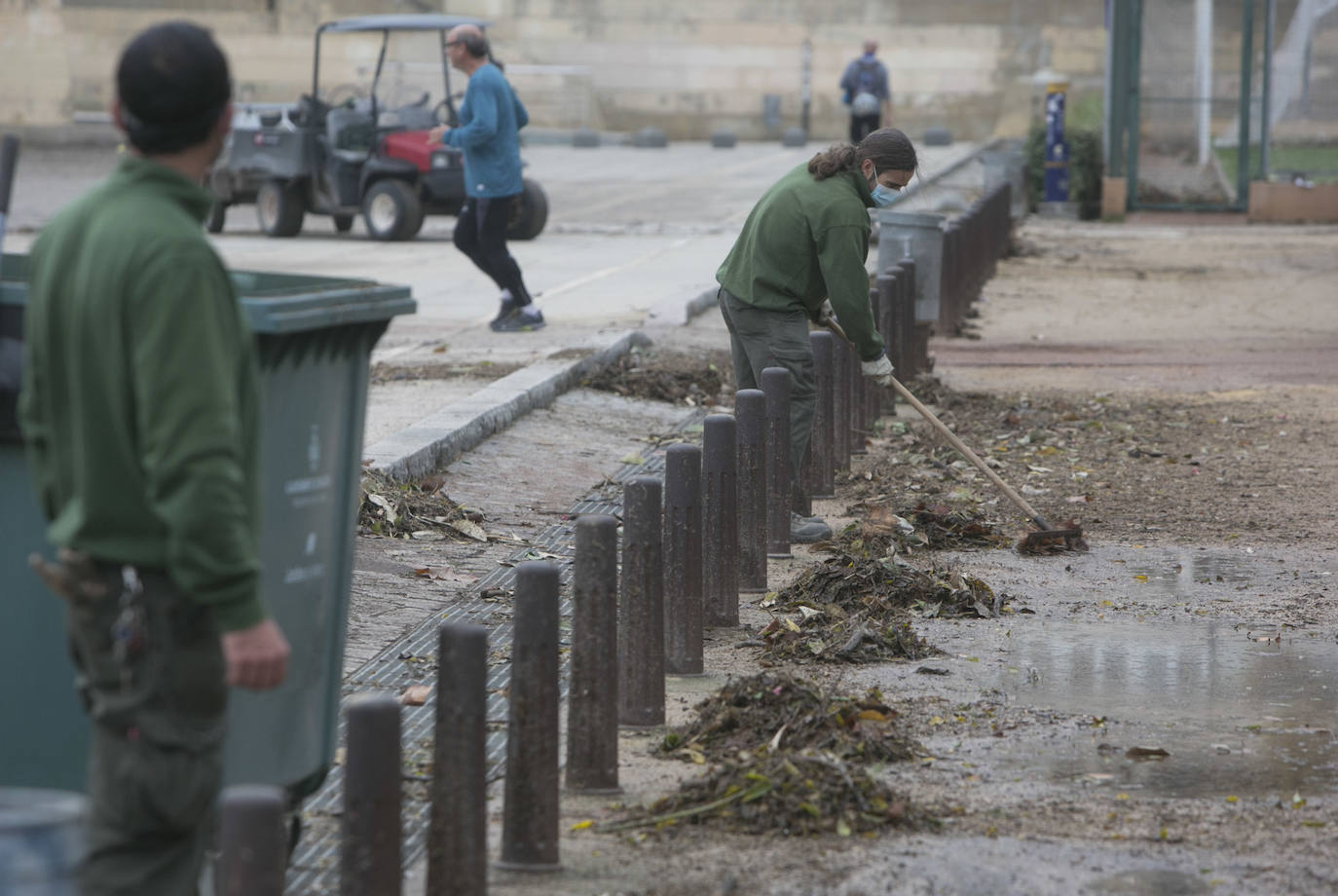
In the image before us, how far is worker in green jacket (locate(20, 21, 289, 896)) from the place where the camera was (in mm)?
2676

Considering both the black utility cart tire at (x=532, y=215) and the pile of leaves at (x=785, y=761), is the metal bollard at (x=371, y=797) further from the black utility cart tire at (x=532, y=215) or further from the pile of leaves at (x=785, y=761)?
the black utility cart tire at (x=532, y=215)

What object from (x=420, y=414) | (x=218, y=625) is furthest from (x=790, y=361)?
(x=218, y=625)

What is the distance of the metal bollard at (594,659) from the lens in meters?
4.50

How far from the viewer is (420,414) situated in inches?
387

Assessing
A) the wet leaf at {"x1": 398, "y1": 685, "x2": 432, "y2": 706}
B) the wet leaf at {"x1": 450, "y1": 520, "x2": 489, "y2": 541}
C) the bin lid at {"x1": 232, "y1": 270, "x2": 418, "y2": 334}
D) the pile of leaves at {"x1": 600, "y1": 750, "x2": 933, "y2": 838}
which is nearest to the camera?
the bin lid at {"x1": 232, "y1": 270, "x2": 418, "y2": 334}

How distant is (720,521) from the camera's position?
6133mm

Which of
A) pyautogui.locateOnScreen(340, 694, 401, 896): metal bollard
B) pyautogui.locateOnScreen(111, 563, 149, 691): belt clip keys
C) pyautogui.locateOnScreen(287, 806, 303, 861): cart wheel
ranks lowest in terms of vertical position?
pyautogui.locateOnScreen(287, 806, 303, 861): cart wheel

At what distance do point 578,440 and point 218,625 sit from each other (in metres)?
6.91

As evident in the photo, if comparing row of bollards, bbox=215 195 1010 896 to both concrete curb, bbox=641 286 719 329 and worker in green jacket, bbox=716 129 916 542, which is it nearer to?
worker in green jacket, bbox=716 129 916 542

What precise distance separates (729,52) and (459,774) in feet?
159

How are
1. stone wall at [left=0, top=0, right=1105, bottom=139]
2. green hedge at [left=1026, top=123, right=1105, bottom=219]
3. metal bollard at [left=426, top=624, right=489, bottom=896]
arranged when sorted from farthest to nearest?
1. stone wall at [left=0, top=0, right=1105, bottom=139]
2. green hedge at [left=1026, top=123, right=1105, bottom=219]
3. metal bollard at [left=426, top=624, right=489, bottom=896]

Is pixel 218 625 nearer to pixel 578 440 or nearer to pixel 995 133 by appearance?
pixel 578 440

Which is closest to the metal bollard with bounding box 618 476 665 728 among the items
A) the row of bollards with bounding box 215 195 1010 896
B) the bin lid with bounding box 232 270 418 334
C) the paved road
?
the row of bollards with bounding box 215 195 1010 896

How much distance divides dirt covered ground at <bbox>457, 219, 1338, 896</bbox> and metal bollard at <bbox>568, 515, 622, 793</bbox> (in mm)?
128
